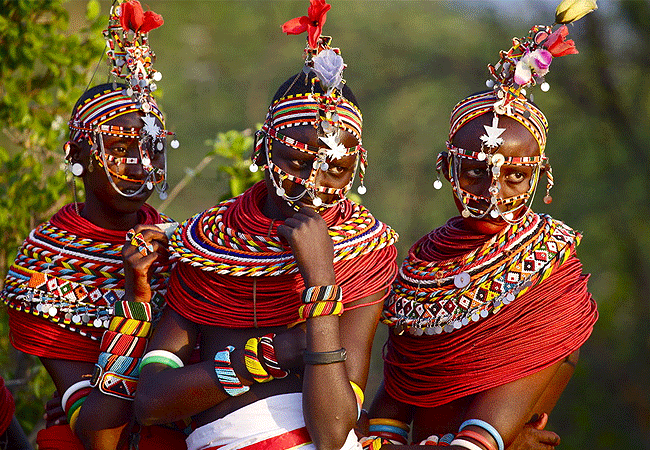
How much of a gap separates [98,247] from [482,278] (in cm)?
179

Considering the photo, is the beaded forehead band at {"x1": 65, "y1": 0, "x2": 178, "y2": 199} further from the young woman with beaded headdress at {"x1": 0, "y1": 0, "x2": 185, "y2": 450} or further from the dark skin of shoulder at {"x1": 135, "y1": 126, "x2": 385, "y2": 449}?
the dark skin of shoulder at {"x1": 135, "y1": 126, "x2": 385, "y2": 449}

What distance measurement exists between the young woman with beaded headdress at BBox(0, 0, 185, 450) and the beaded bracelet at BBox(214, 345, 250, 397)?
0.56m

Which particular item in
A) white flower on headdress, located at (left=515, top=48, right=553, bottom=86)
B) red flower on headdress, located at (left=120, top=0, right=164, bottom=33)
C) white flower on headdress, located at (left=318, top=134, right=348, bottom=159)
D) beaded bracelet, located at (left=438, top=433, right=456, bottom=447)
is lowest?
beaded bracelet, located at (left=438, top=433, right=456, bottom=447)

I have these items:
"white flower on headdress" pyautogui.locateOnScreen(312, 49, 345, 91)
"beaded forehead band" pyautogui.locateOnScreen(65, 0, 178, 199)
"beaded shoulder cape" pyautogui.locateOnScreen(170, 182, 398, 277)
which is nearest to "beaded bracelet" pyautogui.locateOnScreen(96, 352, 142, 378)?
"beaded shoulder cape" pyautogui.locateOnScreen(170, 182, 398, 277)

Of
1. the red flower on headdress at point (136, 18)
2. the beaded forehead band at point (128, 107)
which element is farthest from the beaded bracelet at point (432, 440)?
the red flower on headdress at point (136, 18)

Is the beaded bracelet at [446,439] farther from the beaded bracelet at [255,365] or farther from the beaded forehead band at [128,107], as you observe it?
the beaded forehead band at [128,107]

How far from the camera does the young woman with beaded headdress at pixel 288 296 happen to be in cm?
280

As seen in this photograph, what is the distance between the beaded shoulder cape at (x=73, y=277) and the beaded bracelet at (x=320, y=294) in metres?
0.93

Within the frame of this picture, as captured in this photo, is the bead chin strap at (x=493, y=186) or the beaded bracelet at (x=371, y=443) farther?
the bead chin strap at (x=493, y=186)

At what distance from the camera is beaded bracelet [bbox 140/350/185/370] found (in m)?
3.04

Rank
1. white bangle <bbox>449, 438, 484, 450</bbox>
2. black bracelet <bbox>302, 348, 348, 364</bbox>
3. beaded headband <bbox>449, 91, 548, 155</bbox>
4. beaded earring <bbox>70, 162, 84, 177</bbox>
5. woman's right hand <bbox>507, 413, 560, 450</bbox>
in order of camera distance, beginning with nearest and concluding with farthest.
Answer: black bracelet <bbox>302, 348, 348, 364</bbox>, white bangle <bbox>449, 438, 484, 450</bbox>, woman's right hand <bbox>507, 413, 560, 450</bbox>, beaded headband <bbox>449, 91, 548, 155</bbox>, beaded earring <bbox>70, 162, 84, 177</bbox>

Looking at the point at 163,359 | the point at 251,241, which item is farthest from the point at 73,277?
the point at 251,241

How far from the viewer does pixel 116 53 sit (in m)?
3.61

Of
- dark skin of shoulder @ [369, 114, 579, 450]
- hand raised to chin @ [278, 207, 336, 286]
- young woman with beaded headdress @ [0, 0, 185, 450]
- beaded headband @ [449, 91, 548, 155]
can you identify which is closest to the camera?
hand raised to chin @ [278, 207, 336, 286]
